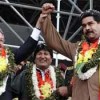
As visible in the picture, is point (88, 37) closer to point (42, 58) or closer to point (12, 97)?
point (42, 58)

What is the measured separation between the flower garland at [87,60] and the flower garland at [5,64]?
1.96 feet

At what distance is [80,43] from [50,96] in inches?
23.1

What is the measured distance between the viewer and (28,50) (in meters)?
3.93

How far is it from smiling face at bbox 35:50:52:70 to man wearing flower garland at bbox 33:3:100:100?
30 cm

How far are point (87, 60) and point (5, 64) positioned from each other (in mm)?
732

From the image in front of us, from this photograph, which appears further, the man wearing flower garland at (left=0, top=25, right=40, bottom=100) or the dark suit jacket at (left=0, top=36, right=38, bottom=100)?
the dark suit jacket at (left=0, top=36, right=38, bottom=100)

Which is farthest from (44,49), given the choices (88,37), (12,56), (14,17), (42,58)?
(14,17)

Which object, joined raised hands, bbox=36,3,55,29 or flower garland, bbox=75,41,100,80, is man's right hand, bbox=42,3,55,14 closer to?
joined raised hands, bbox=36,3,55,29

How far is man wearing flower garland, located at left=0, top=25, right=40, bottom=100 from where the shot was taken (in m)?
3.81

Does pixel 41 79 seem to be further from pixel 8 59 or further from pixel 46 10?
pixel 46 10

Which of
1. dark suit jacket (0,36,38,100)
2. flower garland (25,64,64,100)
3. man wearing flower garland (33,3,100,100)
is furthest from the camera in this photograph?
flower garland (25,64,64,100)

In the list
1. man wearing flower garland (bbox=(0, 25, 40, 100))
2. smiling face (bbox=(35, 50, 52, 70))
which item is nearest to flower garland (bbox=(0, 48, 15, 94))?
man wearing flower garland (bbox=(0, 25, 40, 100))

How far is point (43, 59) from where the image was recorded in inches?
160

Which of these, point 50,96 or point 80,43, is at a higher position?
point 80,43
